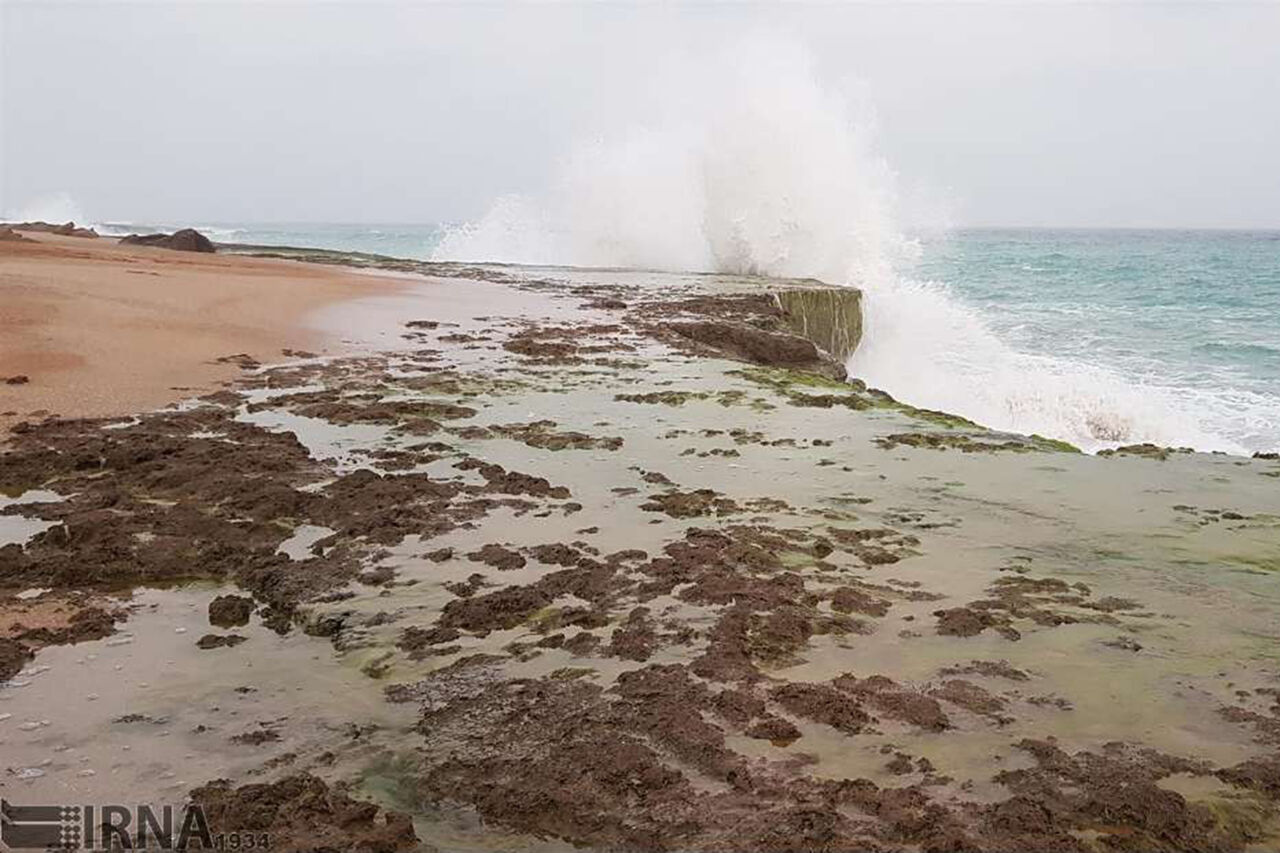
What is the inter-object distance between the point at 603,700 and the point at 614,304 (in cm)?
1204

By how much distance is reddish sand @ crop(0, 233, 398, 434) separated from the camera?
7621 millimetres

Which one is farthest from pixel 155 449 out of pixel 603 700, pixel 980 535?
pixel 980 535

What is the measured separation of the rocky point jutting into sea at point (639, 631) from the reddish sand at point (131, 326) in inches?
40.5

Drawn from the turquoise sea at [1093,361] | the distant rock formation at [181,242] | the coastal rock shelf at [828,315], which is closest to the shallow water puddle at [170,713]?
the turquoise sea at [1093,361]

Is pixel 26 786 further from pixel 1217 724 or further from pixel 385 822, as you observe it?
pixel 1217 724

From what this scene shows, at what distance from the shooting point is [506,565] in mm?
4430

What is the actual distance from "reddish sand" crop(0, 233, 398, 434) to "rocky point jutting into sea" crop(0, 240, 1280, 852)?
1.03 metres

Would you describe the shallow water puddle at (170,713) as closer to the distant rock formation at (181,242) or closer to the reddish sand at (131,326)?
the reddish sand at (131,326)

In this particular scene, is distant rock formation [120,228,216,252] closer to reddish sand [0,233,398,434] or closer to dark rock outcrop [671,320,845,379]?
reddish sand [0,233,398,434]

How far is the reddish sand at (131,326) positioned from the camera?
7.62 meters

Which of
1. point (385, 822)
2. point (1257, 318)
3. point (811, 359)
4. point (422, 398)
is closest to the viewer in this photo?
point (385, 822)

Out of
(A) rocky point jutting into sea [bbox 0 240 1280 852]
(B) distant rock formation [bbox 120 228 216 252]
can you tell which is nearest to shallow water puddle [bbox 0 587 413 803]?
(A) rocky point jutting into sea [bbox 0 240 1280 852]

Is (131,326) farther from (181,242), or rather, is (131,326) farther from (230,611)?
(181,242)

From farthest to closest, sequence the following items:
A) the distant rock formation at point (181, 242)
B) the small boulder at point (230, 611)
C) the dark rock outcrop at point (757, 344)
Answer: the distant rock formation at point (181, 242), the dark rock outcrop at point (757, 344), the small boulder at point (230, 611)
